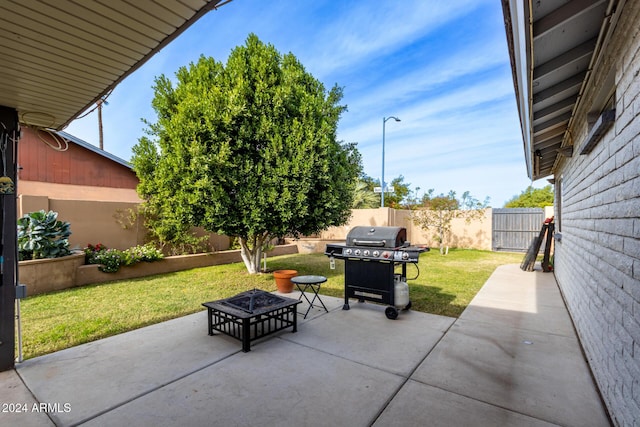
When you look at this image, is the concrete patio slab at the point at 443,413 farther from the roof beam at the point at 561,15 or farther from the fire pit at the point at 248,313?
the roof beam at the point at 561,15

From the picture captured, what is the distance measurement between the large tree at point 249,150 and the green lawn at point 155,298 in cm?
135

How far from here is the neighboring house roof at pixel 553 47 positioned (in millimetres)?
1755

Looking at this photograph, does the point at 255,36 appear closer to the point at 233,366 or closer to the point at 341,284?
the point at 341,284

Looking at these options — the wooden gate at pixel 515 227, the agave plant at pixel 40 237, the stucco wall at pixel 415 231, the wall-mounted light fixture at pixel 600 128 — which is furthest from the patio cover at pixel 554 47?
the wooden gate at pixel 515 227

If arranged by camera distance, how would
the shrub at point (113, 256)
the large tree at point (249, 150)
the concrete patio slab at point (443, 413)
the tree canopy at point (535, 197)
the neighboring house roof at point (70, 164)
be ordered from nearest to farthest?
1. the concrete patio slab at point (443, 413)
2. the large tree at point (249, 150)
3. the shrub at point (113, 256)
4. the neighboring house roof at point (70, 164)
5. the tree canopy at point (535, 197)

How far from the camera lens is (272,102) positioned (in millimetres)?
6449

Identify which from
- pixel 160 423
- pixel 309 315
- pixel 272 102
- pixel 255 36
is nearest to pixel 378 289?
pixel 309 315

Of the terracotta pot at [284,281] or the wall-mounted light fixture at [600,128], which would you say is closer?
the wall-mounted light fixture at [600,128]

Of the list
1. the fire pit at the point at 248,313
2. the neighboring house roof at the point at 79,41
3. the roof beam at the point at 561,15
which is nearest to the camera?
the neighboring house roof at the point at 79,41

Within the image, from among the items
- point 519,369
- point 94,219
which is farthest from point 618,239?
point 94,219

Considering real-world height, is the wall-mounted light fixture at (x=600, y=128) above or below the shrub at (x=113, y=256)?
above

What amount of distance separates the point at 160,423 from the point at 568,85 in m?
4.75

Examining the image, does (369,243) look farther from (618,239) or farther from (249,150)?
(249,150)

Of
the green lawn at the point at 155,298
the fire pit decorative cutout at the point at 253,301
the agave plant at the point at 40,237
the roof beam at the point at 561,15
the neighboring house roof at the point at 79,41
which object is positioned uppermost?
the roof beam at the point at 561,15
